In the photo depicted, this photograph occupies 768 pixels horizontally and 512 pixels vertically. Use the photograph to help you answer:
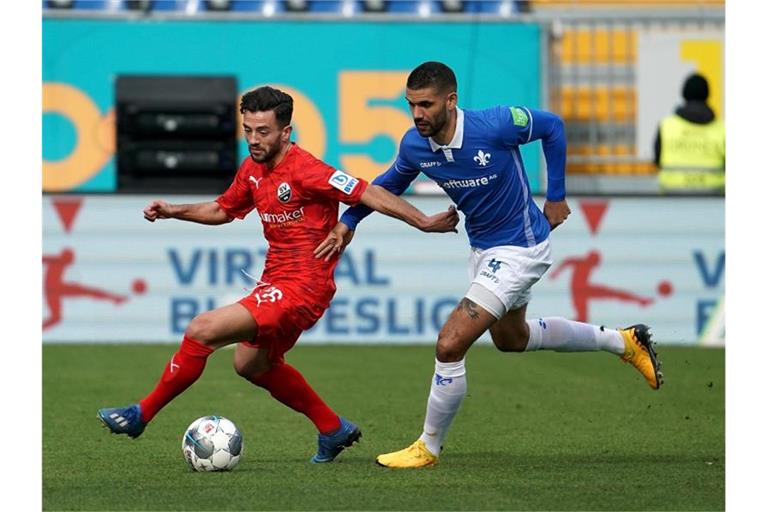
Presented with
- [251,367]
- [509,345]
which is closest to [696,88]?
[509,345]

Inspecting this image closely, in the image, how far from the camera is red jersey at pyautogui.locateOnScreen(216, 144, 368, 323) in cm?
864

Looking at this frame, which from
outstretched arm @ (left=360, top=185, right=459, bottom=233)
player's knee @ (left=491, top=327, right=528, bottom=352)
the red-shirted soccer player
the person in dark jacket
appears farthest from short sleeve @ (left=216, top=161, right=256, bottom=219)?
the person in dark jacket

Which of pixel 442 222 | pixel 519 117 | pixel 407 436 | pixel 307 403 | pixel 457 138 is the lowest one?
pixel 407 436

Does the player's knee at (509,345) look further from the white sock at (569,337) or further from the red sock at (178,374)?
the red sock at (178,374)

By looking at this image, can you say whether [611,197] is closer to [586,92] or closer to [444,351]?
[586,92]

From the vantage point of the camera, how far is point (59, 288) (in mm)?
15688

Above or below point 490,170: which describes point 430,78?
above

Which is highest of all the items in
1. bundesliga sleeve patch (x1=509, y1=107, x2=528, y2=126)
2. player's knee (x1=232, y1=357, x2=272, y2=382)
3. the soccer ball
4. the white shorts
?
bundesliga sleeve patch (x1=509, y1=107, x2=528, y2=126)

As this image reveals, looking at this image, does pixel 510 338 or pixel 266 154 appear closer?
pixel 266 154

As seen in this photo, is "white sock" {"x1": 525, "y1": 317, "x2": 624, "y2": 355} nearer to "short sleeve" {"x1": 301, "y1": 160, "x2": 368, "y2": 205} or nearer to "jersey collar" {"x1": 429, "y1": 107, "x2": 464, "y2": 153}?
"jersey collar" {"x1": 429, "y1": 107, "x2": 464, "y2": 153}

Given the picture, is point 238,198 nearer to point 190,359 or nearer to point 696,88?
point 190,359

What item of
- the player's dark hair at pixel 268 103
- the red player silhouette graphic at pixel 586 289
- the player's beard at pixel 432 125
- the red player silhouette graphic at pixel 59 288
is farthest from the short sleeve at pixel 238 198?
the red player silhouette graphic at pixel 586 289

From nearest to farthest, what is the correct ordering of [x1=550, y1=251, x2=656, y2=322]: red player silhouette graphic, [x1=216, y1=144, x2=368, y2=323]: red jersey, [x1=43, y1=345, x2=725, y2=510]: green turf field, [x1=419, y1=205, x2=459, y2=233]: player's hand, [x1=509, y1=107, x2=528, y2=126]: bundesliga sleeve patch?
[x1=43, y1=345, x2=725, y2=510]: green turf field → [x1=419, y1=205, x2=459, y2=233]: player's hand → [x1=216, y1=144, x2=368, y2=323]: red jersey → [x1=509, y1=107, x2=528, y2=126]: bundesliga sleeve patch → [x1=550, y1=251, x2=656, y2=322]: red player silhouette graphic

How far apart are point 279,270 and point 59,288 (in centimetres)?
736
